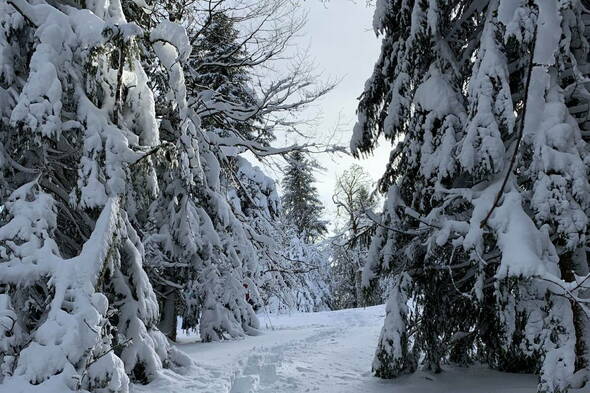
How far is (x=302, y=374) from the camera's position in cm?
660

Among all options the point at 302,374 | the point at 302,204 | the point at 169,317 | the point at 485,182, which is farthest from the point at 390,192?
the point at 302,204

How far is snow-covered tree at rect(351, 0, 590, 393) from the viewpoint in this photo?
380cm

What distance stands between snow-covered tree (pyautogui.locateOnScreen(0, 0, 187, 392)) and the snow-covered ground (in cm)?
82

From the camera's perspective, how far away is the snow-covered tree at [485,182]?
3.80m

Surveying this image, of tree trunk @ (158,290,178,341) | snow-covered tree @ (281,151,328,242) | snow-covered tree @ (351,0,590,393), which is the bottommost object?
tree trunk @ (158,290,178,341)

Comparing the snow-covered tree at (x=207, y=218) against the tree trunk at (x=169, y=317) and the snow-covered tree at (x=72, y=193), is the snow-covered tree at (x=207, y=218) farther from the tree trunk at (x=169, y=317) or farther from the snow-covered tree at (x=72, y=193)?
the snow-covered tree at (x=72, y=193)

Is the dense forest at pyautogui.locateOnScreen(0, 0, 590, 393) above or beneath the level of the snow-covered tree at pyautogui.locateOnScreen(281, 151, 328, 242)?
beneath

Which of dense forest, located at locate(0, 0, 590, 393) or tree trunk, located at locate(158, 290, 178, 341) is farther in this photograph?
tree trunk, located at locate(158, 290, 178, 341)

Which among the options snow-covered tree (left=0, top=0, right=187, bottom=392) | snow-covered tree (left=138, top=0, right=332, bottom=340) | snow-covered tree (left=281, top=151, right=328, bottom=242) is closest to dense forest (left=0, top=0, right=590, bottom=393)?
snow-covered tree (left=0, top=0, right=187, bottom=392)

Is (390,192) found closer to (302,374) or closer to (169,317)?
(302,374)

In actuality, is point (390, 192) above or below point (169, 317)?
above

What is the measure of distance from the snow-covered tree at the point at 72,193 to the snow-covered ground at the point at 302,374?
820 millimetres

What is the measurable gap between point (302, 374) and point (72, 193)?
12.9ft

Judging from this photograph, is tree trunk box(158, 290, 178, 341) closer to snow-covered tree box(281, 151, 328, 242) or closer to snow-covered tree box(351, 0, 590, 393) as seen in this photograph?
snow-covered tree box(351, 0, 590, 393)
